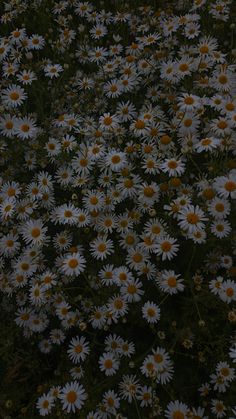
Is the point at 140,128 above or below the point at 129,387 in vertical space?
above

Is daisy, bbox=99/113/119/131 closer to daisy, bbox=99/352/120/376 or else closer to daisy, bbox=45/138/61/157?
daisy, bbox=45/138/61/157

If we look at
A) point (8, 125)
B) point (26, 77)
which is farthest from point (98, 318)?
point (26, 77)

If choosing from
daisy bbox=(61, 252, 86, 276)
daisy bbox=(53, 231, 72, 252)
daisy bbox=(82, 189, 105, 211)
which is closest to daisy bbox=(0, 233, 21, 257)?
daisy bbox=(53, 231, 72, 252)

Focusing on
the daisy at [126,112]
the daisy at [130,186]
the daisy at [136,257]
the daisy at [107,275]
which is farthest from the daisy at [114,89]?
the daisy at [107,275]

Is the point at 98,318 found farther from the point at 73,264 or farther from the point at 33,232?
the point at 33,232

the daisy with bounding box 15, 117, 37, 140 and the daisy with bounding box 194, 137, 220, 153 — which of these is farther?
the daisy with bounding box 15, 117, 37, 140

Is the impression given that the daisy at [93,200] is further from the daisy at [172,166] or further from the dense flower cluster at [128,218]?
the daisy at [172,166]
